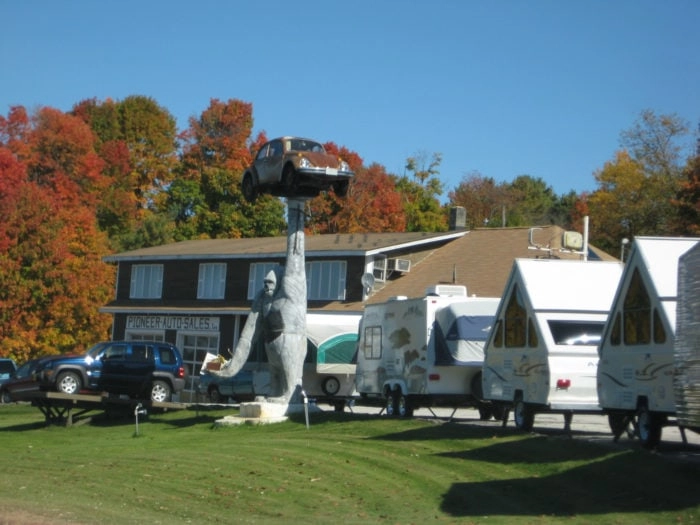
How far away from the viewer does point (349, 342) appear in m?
34.6

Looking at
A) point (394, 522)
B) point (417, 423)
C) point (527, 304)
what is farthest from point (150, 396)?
point (394, 522)

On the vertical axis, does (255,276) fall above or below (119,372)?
above

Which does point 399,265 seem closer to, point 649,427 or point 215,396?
point 215,396

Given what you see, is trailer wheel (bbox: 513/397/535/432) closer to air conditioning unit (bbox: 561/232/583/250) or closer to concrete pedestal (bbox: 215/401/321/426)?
concrete pedestal (bbox: 215/401/321/426)

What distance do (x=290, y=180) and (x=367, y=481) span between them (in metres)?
13.0

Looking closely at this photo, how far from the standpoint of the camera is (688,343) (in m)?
12.0

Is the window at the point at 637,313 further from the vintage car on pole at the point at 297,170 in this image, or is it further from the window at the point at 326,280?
the window at the point at 326,280

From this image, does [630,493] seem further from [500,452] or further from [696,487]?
[500,452]

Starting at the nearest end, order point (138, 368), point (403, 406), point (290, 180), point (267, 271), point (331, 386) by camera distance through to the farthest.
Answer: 1. point (403, 406)
2. point (290, 180)
3. point (138, 368)
4. point (331, 386)
5. point (267, 271)

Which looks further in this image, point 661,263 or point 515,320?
point 515,320

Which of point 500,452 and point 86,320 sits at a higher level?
point 86,320

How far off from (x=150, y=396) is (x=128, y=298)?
77.1 feet

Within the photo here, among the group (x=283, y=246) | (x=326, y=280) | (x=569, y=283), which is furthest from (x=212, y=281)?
(x=569, y=283)

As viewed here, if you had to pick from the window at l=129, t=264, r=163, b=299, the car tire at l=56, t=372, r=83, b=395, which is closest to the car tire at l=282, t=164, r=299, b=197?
the car tire at l=56, t=372, r=83, b=395
